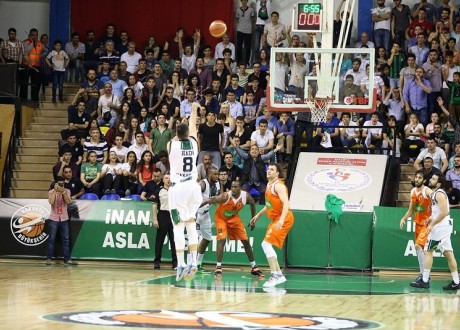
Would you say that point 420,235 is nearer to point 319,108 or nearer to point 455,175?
point 455,175

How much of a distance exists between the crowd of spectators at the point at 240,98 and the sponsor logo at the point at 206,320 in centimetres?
921

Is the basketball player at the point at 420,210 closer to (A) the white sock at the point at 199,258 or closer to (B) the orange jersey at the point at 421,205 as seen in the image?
(B) the orange jersey at the point at 421,205

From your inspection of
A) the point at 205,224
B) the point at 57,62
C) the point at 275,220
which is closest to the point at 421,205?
the point at 275,220

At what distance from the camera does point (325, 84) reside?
23422 millimetres

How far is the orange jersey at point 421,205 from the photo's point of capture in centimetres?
1891

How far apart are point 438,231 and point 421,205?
748 mm

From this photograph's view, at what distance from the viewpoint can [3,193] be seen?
27.1m

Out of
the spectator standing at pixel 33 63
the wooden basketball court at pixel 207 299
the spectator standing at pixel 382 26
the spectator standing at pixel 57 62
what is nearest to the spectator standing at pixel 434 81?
the spectator standing at pixel 382 26

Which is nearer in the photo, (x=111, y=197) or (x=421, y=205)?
(x=421, y=205)

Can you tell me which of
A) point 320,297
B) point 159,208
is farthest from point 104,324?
point 159,208

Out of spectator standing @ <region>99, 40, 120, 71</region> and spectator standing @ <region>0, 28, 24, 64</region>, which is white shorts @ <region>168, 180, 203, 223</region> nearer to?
spectator standing @ <region>0, 28, 24, 64</region>

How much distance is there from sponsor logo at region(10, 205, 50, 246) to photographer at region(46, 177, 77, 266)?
1.72 feet

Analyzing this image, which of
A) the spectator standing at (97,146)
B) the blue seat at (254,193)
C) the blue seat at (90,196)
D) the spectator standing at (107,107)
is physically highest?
the spectator standing at (107,107)

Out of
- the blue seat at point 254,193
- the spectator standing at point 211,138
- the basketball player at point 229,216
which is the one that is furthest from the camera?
the spectator standing at point 211,138
